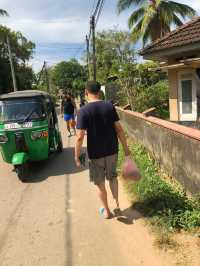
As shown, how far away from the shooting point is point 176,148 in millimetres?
5637

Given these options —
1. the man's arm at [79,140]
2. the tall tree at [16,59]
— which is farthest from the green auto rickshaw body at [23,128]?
the tall tree at [16,59]

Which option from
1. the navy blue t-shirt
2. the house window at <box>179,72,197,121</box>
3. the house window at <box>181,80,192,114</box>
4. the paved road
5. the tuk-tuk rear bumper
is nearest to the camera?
the paved road

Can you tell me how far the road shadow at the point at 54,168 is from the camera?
25.4 ft

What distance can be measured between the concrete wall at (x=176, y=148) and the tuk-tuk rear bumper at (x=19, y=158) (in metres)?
2.91

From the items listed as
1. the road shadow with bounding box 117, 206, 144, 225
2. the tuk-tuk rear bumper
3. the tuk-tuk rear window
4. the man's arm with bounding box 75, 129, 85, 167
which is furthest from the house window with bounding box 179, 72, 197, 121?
the man's arm with bounding box 75, 129, 85, 167

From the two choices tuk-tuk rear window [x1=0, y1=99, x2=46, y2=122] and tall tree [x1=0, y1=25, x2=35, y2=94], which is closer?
tuk-tuk rear window [x1=0, y1=99, x2=46, y2=122]

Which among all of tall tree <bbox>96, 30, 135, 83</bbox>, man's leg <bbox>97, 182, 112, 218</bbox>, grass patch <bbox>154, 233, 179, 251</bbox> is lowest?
grass patch <bbox>154, 233, 179, 251</bbox>

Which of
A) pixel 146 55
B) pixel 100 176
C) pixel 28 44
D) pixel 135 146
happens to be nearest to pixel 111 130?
pixel 100 176

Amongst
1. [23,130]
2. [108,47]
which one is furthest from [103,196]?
[108,47]

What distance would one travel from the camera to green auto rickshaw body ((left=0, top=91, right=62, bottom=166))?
7.57 m

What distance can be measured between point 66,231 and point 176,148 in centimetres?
236

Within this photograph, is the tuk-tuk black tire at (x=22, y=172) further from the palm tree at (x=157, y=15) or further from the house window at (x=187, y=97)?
the palm tree at (x=157, y=15)

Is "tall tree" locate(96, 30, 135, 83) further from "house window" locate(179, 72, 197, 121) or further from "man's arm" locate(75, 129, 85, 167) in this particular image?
"man's arm" locate(75, 129, 85, 167)

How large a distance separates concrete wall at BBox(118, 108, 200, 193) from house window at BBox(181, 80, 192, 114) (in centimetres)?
363
